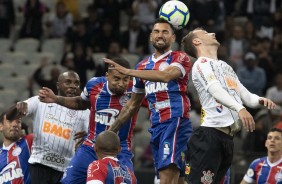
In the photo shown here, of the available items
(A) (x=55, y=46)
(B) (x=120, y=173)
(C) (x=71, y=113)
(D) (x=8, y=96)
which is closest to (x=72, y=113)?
(C) (x=71, y=113)

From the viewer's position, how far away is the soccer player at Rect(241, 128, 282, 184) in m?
13.1

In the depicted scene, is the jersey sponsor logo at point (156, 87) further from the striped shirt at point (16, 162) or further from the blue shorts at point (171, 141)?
the striped shirt at point (16, 162)

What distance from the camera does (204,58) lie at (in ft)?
33.5

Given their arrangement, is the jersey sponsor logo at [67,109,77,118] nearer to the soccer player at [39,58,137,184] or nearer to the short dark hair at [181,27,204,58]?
the soccer player at [39,58,137,184]

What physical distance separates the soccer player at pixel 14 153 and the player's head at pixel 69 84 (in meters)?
0.69

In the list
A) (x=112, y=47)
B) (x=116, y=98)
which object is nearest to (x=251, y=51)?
(x=112, y=47)

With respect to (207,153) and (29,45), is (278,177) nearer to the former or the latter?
(207,153)

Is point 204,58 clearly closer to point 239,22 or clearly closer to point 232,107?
point 232,107

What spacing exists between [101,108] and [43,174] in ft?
4.09

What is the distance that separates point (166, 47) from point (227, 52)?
338 inches

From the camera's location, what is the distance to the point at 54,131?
1215 centimetres

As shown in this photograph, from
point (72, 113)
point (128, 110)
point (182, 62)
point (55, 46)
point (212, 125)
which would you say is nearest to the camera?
point (212, 125)

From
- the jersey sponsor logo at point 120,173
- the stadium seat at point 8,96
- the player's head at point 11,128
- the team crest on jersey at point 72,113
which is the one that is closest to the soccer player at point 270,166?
the team crest on jersey at point 72,113

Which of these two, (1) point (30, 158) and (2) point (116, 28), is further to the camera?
(2) point (116, 28)
